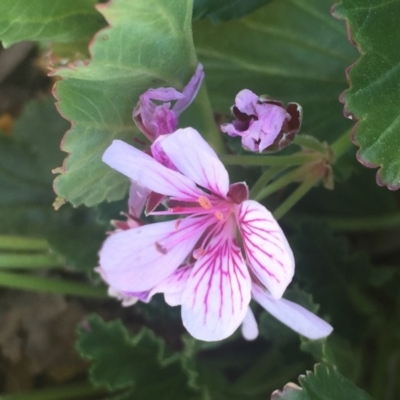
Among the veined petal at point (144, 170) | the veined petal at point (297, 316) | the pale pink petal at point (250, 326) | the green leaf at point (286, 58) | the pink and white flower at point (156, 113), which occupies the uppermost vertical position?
the pink and white flower at point (156, 113)

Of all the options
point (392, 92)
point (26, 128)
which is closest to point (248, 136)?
point (392, 92)

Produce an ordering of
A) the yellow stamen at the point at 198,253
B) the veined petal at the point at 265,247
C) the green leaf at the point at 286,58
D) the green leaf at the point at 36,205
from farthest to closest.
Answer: the green leaf at the point at 36,205
the green leaf at the point at 286,58
the yellow stamen at the point at 198,253
the veined petal at the point at 265,247

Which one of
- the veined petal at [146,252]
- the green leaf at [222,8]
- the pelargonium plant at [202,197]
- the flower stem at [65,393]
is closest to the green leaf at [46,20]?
the pelargonium plant at [202,197]

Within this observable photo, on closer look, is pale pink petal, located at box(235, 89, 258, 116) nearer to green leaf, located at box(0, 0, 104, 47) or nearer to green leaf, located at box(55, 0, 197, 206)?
green leaf, located at box(55, 0, 197, 206)

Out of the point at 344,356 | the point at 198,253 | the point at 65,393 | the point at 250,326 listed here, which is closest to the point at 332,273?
the point at 344,356

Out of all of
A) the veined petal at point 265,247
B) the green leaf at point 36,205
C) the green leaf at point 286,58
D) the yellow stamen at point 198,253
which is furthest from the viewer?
the green leaf at point 36,205

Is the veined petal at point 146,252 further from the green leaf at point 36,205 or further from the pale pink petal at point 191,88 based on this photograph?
the green leaf at point 36,205

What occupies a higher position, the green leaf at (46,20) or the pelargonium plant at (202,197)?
the green leaf at (46,20)
